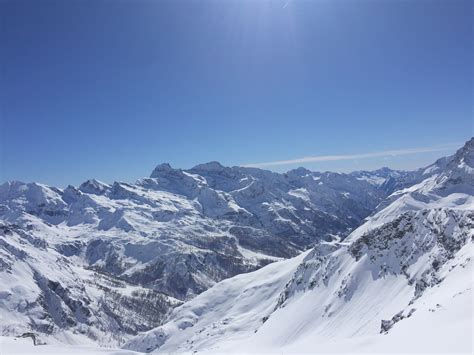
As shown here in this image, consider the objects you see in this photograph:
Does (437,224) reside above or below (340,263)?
above

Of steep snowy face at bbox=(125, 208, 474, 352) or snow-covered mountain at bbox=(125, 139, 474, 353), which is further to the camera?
steep snowy face at bbox=(125, 208, 474, 352)

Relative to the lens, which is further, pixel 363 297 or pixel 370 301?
pixel 363 297

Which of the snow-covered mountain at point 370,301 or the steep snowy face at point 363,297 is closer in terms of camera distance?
the snow-covered mountain at point 370,301

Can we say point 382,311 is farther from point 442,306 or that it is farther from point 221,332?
point 221,332

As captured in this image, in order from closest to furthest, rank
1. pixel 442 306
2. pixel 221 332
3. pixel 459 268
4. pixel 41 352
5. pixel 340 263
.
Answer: pixel 442 306
pixel 41 352
pixel 459 268
pixel 340 263
pixel 221 332

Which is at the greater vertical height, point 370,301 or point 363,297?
point 363,297

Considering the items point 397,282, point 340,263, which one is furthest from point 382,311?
point 340,263

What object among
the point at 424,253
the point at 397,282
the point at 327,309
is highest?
the point at 424,253

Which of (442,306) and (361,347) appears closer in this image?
(361,347)
